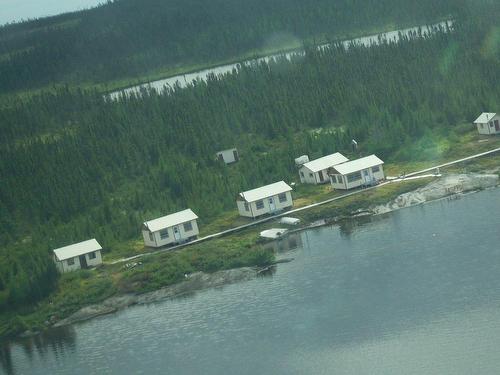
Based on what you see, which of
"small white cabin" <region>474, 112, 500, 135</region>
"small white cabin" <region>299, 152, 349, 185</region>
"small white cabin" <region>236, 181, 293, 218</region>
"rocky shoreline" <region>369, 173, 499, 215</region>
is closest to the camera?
"rocky shoreline" <region>369, 173, 499, 215</region>

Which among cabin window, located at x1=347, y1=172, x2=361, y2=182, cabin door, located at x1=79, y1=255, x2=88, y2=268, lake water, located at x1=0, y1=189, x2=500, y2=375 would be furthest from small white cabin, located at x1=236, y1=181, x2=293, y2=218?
cabin door, located at x1=79, y1=255, x2=88, y2=268

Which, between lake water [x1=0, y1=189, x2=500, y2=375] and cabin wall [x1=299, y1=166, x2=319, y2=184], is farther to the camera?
cabin wall [x1=299, y1=166, x2=319, y2=184]

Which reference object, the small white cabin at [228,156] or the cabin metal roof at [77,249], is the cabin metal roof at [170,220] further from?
the small white cabin at [228,156]

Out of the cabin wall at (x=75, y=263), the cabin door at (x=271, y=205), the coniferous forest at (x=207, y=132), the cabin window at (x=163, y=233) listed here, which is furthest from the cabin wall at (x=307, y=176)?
the cabin wall at (x=75, y=263)

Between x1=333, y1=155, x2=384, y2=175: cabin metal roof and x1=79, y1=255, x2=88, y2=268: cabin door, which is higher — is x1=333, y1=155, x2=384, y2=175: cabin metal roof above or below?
above

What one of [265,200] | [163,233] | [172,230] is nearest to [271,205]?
[265,200]

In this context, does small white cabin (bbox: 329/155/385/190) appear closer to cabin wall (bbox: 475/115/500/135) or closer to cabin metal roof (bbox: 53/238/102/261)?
cabin wall (bbox: 475/115/500/135)

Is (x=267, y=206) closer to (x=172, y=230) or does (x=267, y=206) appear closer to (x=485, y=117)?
(x=172, y=230)
